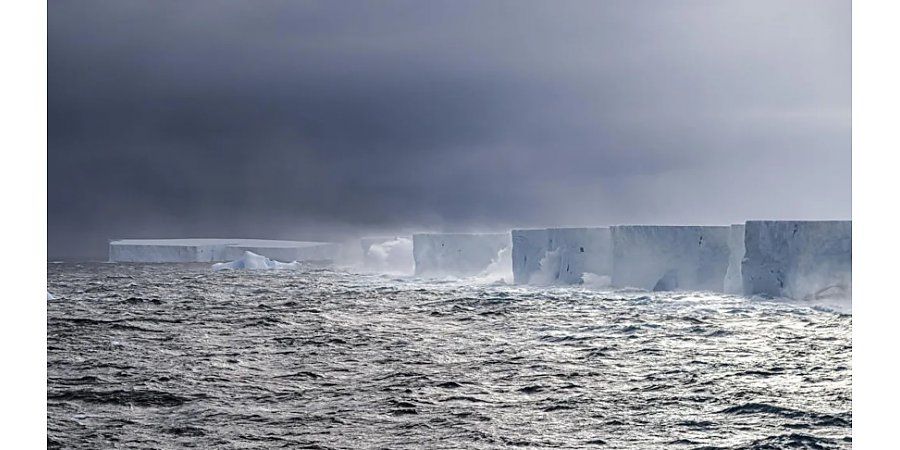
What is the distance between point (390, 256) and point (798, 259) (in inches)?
1199

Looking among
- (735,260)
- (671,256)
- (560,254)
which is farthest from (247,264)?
(735,260)

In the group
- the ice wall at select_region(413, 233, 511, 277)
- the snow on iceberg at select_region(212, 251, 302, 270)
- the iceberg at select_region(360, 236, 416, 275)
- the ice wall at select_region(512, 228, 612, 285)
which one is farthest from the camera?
the snow on iceberg at select_region(212, 251, 302, 270)

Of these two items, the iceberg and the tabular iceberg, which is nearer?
the iceberg

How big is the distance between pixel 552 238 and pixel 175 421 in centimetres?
1697

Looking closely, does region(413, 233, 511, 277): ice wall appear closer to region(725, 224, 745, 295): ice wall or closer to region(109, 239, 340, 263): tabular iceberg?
region(725, 224, 745, 295): ice wall

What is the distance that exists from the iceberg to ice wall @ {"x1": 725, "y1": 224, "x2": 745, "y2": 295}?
2328 cm

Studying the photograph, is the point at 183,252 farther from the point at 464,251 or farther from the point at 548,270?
the point at 548,270

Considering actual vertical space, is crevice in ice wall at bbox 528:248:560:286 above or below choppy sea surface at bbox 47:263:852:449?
above

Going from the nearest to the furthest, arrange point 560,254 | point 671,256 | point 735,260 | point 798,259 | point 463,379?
point 463,379 → point 798,259 → point 735,260 → point 671,256 → point 560,254

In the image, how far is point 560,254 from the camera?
75.8 ft

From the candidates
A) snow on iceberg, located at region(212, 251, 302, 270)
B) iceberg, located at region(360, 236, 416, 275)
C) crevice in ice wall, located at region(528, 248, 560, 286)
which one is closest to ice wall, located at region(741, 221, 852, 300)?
crevice in ice wall, located at region(528, 248, 560, 286)

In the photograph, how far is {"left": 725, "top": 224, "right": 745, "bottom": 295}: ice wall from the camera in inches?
663

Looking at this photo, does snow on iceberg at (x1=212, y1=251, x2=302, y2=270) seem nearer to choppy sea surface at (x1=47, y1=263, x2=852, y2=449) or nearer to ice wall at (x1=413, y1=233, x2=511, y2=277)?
ice wall at (x1=413, y1=233, x2=511, y2=277)

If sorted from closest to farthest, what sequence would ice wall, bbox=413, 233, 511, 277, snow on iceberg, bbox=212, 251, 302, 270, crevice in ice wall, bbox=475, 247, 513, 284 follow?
crevice in ice wall, bbox=475, 247, 513, 284 < ice wall, bbox=413, 233, 511, 277 < snow on iceberg, bbox=212, 251, 302, 270
